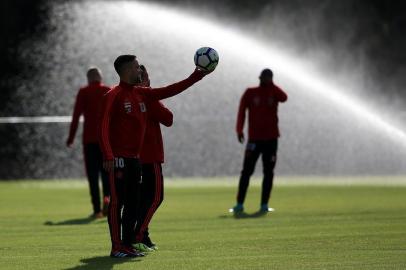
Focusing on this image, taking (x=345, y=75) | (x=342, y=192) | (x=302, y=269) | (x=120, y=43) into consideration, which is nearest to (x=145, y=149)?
(x=302, y=269)

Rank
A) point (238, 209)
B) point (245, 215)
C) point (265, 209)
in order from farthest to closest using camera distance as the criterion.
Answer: point (238, 209), point (265, 209), point (245, 215)

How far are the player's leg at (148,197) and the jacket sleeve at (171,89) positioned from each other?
36.7 inches

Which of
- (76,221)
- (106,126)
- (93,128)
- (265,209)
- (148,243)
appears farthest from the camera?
(265,209)

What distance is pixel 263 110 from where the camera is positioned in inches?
724

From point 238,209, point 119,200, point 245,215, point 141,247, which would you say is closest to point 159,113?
point 119,200

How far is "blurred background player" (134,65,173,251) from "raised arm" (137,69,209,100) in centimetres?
28

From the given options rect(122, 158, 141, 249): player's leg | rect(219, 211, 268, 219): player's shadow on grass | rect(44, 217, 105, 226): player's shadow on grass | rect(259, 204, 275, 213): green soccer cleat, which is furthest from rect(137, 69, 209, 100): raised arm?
rect(259, 204, 275, 213): green soccer cleat

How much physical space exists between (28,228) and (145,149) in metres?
3.70

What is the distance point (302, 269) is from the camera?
10.0 metres

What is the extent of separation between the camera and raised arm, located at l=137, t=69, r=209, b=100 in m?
11.3

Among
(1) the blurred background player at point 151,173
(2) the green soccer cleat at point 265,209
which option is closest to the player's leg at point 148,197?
(1) the blurred background player at point 151,173

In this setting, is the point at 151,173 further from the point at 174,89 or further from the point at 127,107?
the point at 174,89

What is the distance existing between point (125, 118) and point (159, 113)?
1.97ft

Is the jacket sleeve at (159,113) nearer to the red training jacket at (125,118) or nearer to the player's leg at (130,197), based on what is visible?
the red training jacket at (125,118)
